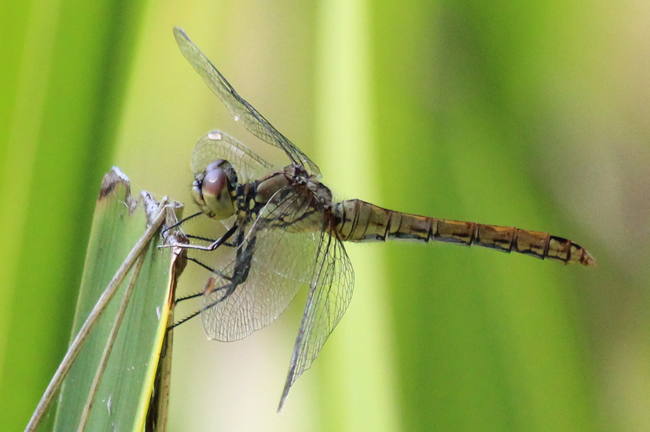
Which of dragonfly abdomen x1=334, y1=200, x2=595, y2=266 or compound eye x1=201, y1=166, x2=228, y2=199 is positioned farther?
dragonfly abdomen x1=334, y1=200, x2=595, y2=266

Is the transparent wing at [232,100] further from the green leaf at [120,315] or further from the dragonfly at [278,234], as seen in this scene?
the green leaf at [120,315]

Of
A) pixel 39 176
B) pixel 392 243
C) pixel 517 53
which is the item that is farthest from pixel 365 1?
pixel 39 176

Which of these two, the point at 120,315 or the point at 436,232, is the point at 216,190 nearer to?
the point at 120,315

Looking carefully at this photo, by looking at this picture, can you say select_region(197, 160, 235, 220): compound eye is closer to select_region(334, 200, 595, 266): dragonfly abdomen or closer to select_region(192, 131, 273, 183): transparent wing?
select_region(192, 131, 273, 183): transparent wing

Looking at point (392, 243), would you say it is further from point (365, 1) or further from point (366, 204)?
point (365, 1)

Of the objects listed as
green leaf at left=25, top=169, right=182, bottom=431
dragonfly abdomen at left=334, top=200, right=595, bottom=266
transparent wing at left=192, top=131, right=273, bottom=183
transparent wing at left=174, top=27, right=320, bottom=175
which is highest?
transparent wing at left=174, top=27, right=320, bottom=175

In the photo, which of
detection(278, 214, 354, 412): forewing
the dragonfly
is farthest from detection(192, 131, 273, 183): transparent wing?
detection(278, 214, 354, 412): forewing
